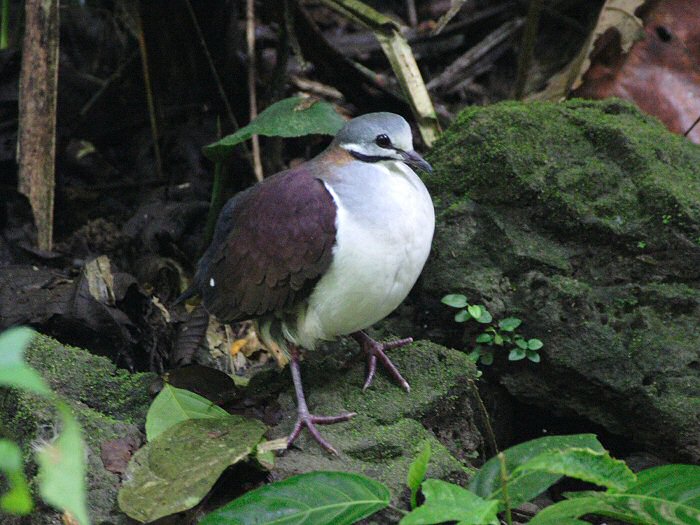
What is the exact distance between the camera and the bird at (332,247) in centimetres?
330

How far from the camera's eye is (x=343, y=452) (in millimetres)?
3277

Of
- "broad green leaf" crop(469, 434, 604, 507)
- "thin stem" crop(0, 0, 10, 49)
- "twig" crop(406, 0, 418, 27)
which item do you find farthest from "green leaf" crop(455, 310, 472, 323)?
"twig" crop(406, 0, 418, 27)

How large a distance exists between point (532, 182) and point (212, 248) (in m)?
1.43

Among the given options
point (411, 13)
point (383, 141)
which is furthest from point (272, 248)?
point (411, 13)

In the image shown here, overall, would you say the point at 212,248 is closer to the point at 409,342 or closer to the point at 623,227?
the point at 409,342

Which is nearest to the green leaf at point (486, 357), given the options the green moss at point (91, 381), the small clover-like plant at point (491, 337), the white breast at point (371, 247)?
the small clover-like plant at point (491, 337)

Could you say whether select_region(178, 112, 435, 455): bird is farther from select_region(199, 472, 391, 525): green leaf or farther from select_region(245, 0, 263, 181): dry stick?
select_region(245, 0, 263, 181): dry stick

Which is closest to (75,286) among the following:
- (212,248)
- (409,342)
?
(212,248)

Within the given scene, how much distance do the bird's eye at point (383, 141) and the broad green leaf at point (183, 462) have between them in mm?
1147

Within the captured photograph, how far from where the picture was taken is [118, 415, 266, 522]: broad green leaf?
2871 millimetres

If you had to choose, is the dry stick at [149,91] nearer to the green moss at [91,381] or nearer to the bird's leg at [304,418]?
the green moss at [91,381]

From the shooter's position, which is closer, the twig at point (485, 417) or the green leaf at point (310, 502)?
the green leaf at point (310, 502)

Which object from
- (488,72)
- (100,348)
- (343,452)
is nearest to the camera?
(343,452)

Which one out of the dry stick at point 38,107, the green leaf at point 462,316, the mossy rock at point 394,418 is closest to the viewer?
the mossy rock at point 394,418
